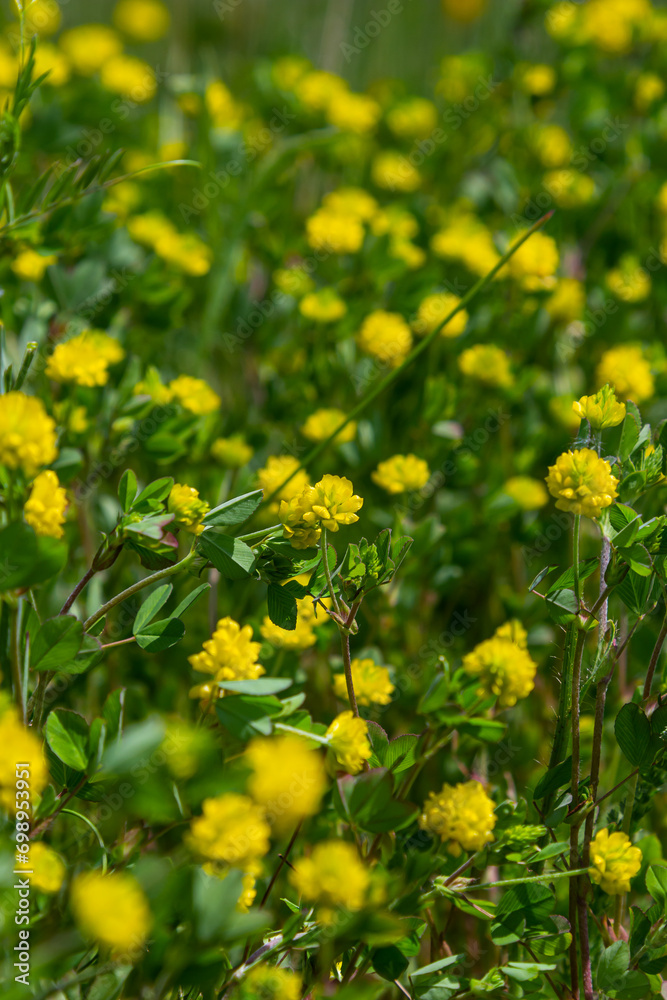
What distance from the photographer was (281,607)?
0.71 m

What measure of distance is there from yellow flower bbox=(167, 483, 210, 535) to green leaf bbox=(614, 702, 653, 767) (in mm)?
356

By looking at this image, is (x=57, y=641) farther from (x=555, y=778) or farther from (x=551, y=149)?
(x=551, y=149)

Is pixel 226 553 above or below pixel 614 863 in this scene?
above

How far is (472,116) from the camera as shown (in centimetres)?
178

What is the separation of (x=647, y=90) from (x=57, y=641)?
1.58 meters

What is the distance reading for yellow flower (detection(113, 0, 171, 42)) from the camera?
221cm

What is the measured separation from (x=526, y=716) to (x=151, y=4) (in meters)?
2.06

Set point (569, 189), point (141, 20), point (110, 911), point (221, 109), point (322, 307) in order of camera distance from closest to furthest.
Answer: point (110, 911), point (322, 307), point (569, 189), point (221, 109), point (141, 20)

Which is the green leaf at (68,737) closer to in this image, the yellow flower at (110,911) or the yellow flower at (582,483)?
the yellow flower at (110,911)

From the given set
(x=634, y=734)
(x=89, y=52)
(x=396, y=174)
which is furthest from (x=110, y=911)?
(x=89, y=52)

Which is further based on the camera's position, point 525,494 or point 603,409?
point 525,494

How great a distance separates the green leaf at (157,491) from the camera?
2.37ft

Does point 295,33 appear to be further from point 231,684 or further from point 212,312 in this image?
point 231,684

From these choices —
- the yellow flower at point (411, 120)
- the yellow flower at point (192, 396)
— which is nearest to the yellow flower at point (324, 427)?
the yellow flower at point (192, 396)
